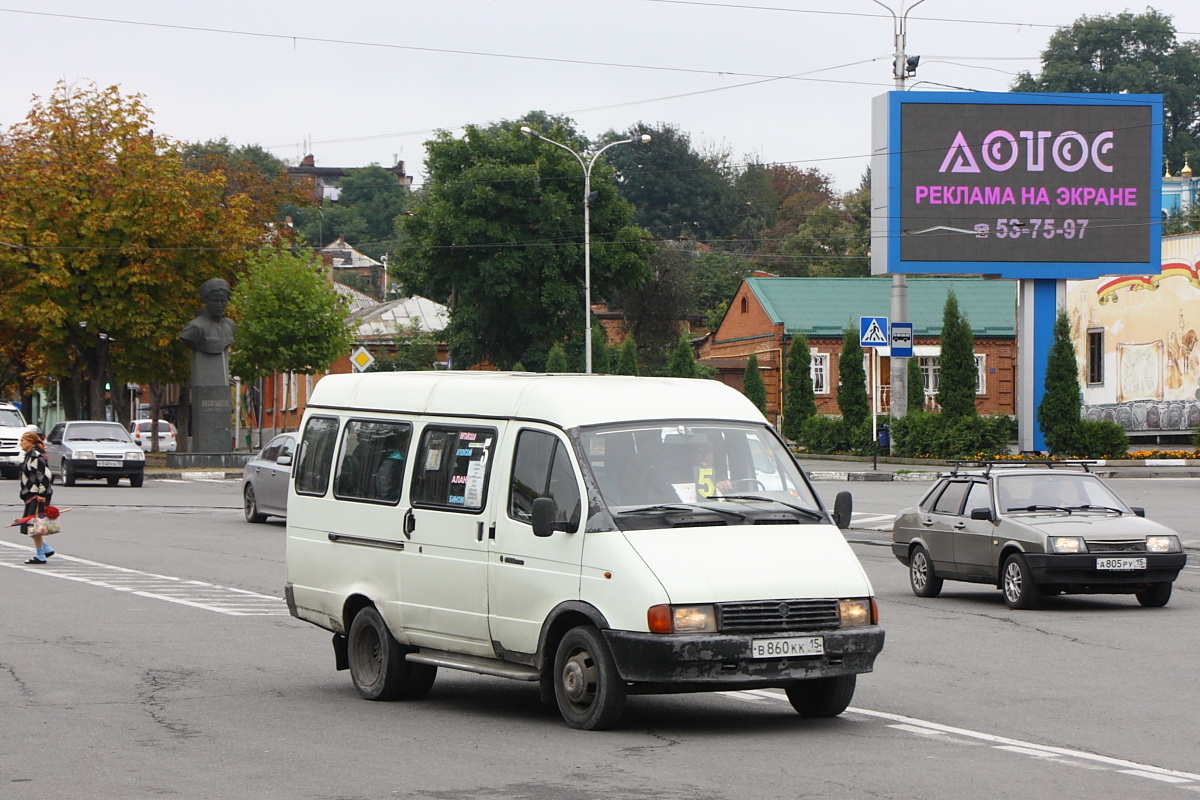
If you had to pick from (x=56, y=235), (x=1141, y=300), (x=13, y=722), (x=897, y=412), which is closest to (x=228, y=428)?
(x=56, y=235)

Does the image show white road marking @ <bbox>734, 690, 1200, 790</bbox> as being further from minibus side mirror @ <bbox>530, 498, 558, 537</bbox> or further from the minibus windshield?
minibus side mirror @ <bbox>530, 498, 558, 537</bbox>

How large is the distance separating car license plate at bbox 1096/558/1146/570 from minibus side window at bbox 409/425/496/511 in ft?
25.8

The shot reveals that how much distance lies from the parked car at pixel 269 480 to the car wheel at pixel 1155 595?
46.6 feet

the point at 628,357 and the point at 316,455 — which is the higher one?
the point at 628,357

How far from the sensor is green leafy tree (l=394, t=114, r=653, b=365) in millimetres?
66500

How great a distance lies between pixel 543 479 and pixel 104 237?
154ft

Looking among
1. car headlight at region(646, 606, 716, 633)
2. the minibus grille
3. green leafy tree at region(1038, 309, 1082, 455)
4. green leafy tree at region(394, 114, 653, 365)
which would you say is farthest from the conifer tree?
car headlight at region(646, 606, 716, 633)

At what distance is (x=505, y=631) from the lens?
913cm

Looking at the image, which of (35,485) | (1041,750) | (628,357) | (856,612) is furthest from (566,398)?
(628,357)

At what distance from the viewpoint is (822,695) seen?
903 cm

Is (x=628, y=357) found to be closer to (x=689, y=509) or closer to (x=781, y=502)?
(x=781, y=502)

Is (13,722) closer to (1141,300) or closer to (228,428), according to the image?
(228,428)

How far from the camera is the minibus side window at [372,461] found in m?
10.1

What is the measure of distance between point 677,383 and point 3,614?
26.9 ft
